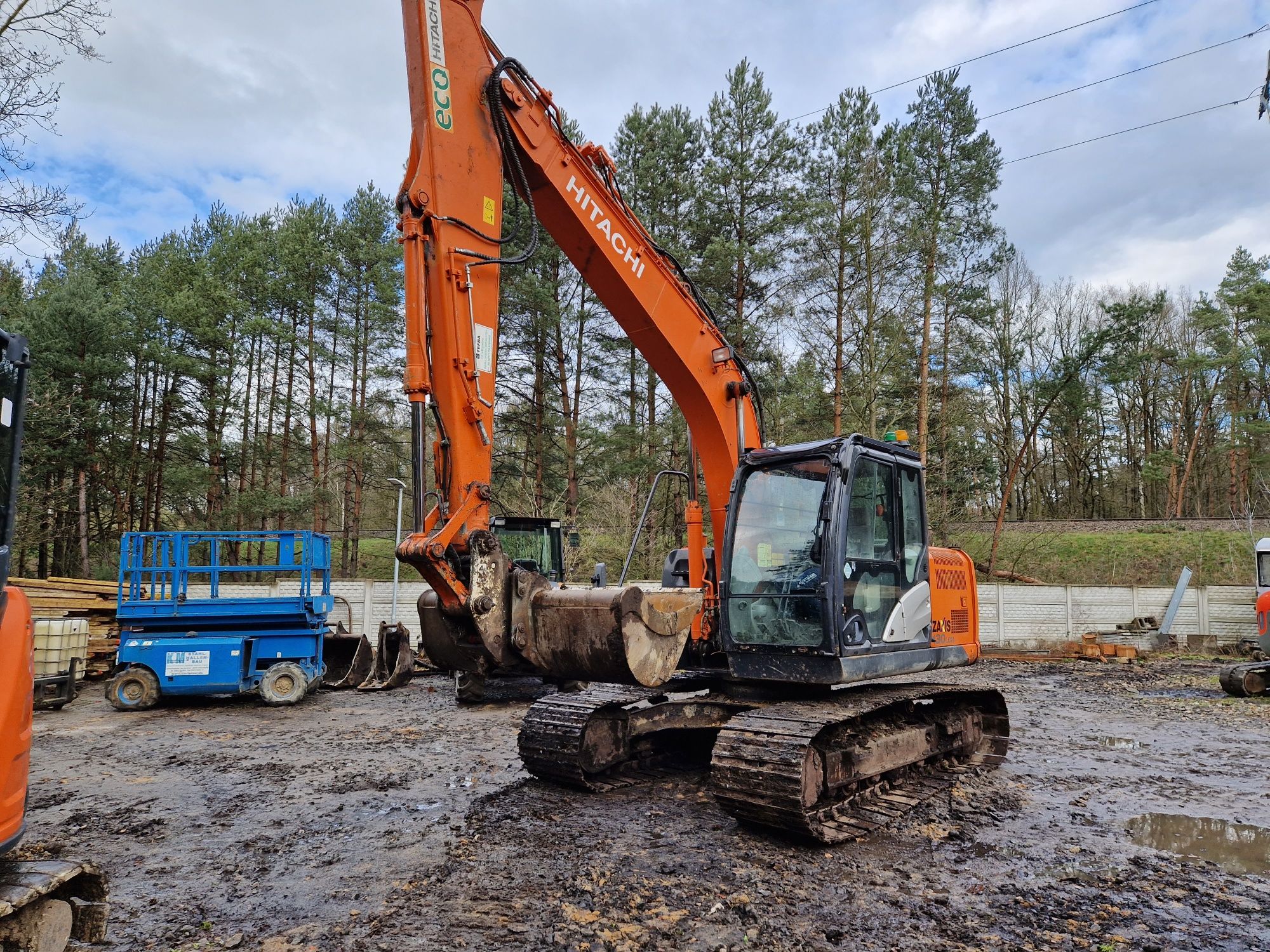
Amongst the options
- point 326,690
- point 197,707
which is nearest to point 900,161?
point 326,690

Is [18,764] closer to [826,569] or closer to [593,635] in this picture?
[593,635]

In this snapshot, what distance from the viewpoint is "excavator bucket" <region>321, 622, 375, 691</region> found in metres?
12.2

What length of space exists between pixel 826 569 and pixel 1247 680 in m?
9.59

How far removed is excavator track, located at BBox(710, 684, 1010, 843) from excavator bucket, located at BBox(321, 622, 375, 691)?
8523 millimetres

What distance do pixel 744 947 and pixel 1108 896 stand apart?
6.43ft

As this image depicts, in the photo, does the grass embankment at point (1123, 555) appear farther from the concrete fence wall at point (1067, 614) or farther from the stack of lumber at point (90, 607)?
the stack of lumber at point (90, 607)

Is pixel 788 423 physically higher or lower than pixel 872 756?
higher

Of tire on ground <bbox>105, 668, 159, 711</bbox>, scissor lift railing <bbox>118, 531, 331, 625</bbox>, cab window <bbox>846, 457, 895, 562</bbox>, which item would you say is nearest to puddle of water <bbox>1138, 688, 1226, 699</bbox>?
cab window <bbox>846, 457, 895, 562</bbox>

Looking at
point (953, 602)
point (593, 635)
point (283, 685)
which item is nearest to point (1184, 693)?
point (953, 602)

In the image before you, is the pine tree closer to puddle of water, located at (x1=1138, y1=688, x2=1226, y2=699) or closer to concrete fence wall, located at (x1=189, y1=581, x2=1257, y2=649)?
concrete fence wall, located at (x1=189, y1=581, x2=1257, y2=649)

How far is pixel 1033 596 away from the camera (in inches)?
703

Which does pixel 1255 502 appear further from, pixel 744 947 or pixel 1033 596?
pixel 744 947

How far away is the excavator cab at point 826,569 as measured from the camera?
5262 millimetres

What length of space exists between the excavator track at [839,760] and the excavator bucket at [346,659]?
852 centimetres
